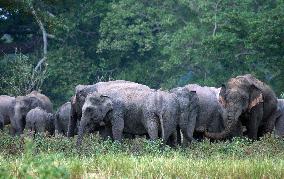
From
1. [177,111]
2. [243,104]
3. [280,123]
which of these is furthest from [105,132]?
[280,123]

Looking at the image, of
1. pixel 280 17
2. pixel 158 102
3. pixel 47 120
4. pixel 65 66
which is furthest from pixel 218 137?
pixel 65 66

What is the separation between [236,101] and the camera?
54.5 ft

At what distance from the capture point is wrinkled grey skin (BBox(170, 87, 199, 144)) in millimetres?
16375

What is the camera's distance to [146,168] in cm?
981

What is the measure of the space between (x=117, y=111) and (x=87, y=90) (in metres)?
1.52

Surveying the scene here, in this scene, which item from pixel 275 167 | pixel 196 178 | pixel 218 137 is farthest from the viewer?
pixel 218 137

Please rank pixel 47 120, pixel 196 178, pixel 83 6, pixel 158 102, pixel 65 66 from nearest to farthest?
1. pixel 196 178
2. pixel 158 102
3. pixel 47 120
4. pixel 65 66
5. pixel 83 6

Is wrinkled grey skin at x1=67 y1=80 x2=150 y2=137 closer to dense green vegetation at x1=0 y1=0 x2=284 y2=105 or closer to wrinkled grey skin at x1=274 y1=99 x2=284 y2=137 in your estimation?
wrinkled grey skin at x1=274 y1=99 x2=284 y2=137

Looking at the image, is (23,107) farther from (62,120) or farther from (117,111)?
(117,111)

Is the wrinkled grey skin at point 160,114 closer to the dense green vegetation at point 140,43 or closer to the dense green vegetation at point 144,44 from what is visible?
the dense green vegetation at point 144,44

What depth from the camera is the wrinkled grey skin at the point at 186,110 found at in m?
16.4

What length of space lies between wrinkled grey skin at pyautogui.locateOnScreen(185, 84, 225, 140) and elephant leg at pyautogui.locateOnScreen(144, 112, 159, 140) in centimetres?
228

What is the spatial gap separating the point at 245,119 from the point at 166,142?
209cm

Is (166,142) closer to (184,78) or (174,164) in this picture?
(174,164)
